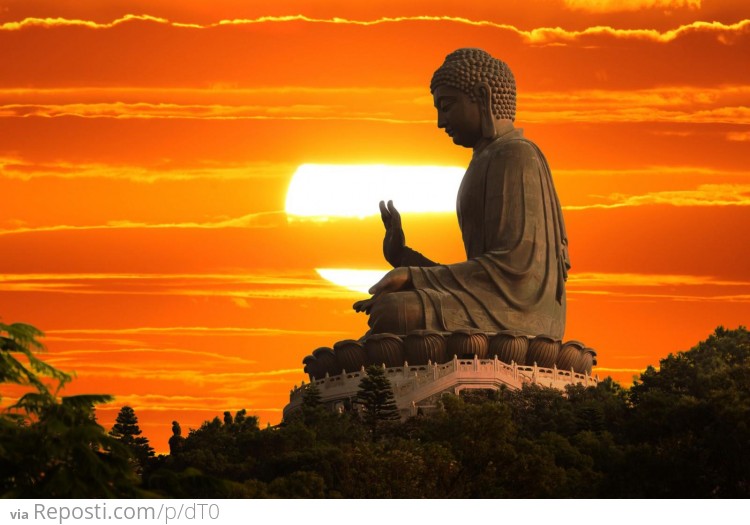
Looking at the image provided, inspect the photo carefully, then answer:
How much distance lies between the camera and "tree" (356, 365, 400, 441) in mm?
26625

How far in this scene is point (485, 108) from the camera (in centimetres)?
3100

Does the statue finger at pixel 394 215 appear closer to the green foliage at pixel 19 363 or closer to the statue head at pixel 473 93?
the statue head at pixel 473 93

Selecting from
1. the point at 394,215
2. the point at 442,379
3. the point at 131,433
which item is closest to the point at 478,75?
the point at 394,215

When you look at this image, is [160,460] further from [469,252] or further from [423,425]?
[469,252]

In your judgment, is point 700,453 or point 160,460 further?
point 160,460

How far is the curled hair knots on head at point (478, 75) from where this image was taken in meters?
30.9

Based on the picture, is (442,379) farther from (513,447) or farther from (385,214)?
(513,447)

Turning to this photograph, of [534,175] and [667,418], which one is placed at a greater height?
[534,175]

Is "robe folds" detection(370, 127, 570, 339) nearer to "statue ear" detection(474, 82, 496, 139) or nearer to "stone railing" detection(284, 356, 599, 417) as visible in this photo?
"statue ear" detection(474, 82, 496, 139)

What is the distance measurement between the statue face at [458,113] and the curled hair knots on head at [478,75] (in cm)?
10

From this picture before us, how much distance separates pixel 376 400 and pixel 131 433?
10.5 ft

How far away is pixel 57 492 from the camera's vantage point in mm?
15289

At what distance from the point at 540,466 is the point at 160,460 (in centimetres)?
529

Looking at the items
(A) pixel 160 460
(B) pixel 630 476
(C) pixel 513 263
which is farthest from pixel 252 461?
(C) pixel 513 263
